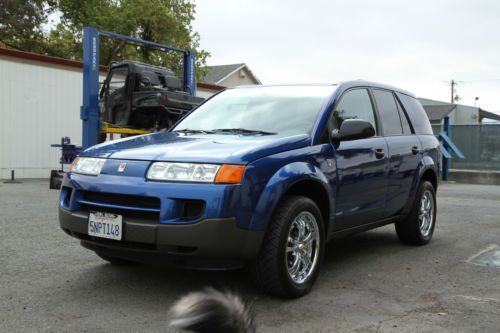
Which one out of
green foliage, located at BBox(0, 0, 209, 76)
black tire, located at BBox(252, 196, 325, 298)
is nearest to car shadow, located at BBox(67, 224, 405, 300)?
black tire, located at BBox(252, 196, 325, 298)

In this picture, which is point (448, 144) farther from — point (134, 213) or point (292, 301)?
point (134, 213)

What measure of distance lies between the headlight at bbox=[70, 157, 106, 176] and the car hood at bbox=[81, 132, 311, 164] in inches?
2.1

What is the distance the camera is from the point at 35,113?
1550 centimetres

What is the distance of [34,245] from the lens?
562 centimetres

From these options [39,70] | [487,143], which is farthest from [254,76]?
[39,70]

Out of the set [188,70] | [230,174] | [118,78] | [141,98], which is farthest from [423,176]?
[188,70]

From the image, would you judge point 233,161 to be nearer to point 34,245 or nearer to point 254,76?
point 34,245

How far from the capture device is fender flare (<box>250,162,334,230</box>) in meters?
3.71

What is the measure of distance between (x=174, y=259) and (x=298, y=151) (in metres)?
1.27

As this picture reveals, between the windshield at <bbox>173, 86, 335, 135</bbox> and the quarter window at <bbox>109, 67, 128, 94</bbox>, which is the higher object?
the quarter window at <bbox>109, 67, 128, 94</bbox>

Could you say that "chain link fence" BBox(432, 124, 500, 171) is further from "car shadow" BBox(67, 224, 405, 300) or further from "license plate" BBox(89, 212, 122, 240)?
"license plate" BBox(89, 212, 122, 240)

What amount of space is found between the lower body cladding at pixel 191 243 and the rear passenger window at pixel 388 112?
8.26 feet

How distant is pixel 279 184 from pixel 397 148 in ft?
7.21

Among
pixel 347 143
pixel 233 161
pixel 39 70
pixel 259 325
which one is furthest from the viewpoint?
pixel 39 70
